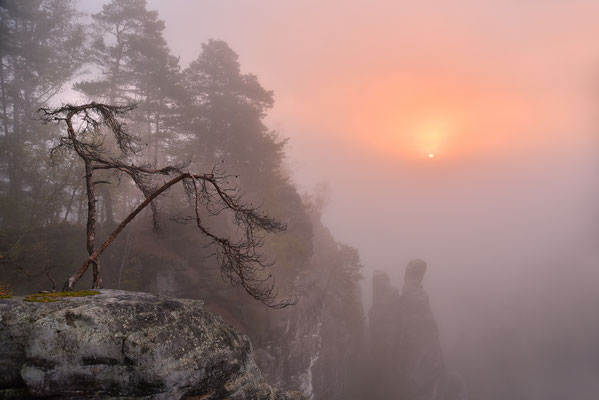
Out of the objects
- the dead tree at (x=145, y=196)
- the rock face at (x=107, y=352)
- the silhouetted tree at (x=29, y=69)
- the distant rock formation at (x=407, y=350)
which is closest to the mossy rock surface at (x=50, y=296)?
the rock face at (x=107, y=352)

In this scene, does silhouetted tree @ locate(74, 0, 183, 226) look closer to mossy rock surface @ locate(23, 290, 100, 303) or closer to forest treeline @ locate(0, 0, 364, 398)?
forest treeline @ locate(0, 0, 364, 398)

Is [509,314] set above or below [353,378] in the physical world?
above

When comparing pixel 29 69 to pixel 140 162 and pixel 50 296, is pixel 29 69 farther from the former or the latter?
pixel 50 296

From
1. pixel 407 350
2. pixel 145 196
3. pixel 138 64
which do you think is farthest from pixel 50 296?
pixel 407 350

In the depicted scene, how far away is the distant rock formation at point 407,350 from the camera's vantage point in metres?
46.5

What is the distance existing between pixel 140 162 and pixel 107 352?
2171cm

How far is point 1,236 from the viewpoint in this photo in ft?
50.3

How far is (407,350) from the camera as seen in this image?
4962 cm

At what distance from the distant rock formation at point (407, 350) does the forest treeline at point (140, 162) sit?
88.3ft

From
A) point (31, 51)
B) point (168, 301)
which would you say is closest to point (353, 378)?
point (168, 301)

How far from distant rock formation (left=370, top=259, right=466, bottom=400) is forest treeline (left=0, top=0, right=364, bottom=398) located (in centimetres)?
2692

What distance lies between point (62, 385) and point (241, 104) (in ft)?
82.2

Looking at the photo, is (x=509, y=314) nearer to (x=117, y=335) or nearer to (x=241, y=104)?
(x=241, y=104)

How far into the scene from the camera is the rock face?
413cm
